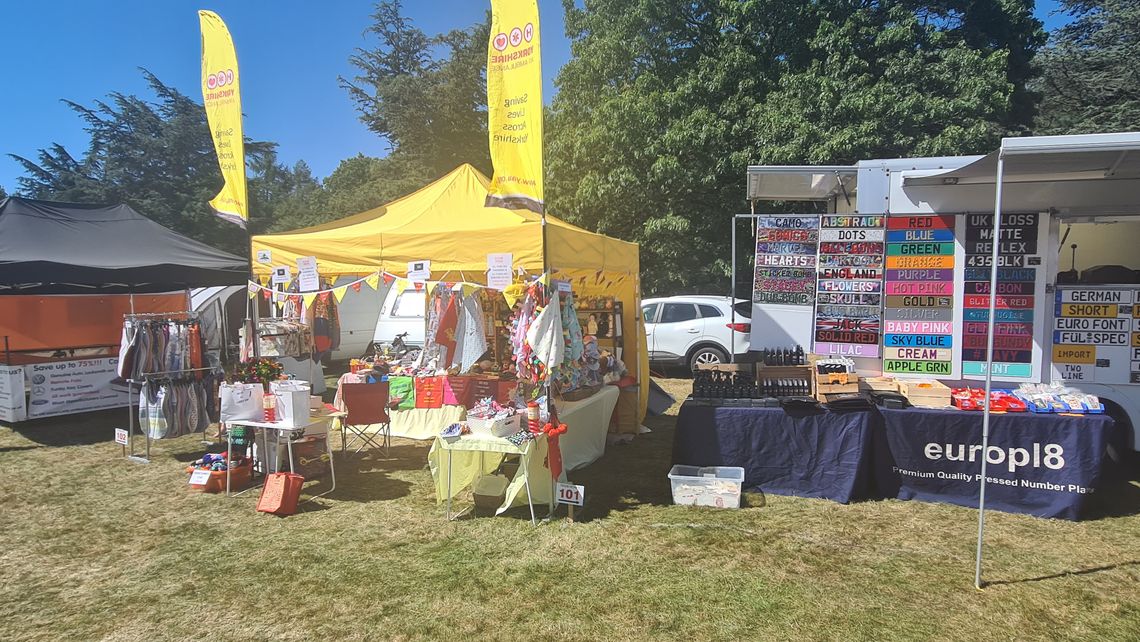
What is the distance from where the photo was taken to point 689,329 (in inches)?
419

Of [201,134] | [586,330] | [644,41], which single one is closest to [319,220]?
[201,134]

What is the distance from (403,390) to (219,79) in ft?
12.1

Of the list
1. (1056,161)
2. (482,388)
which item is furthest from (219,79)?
(1056,161)

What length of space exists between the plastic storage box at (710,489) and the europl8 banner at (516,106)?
2344 millimetres

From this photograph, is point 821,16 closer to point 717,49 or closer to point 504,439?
point 717,49

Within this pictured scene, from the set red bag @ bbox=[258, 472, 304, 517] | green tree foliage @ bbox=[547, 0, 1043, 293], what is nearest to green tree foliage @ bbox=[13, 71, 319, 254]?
green tree foliage @ bbox=[547, 0, 1043, 293]

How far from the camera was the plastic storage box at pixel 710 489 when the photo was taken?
4.78 m

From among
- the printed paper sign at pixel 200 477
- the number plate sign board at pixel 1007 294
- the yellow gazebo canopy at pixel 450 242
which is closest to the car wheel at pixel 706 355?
the yellow gazebo canopy at pixel 450 242

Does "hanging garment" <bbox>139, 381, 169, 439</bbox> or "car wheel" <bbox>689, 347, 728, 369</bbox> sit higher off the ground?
"car wheel" <bbox>689, 347, 728, 369</bbox>

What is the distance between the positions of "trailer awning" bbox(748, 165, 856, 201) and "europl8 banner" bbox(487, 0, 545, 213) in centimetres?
211

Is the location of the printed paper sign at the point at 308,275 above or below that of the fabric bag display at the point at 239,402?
above

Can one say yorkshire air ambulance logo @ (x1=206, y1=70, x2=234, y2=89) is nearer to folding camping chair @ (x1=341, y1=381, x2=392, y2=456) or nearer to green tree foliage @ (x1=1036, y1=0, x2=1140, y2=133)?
folding camping chair @ (x1=341, y1=381, x2=392, y2=456)

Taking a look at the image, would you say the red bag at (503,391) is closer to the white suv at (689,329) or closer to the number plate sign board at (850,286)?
the number plate sign board at (850,286)

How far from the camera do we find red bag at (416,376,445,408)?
6.82 meters
